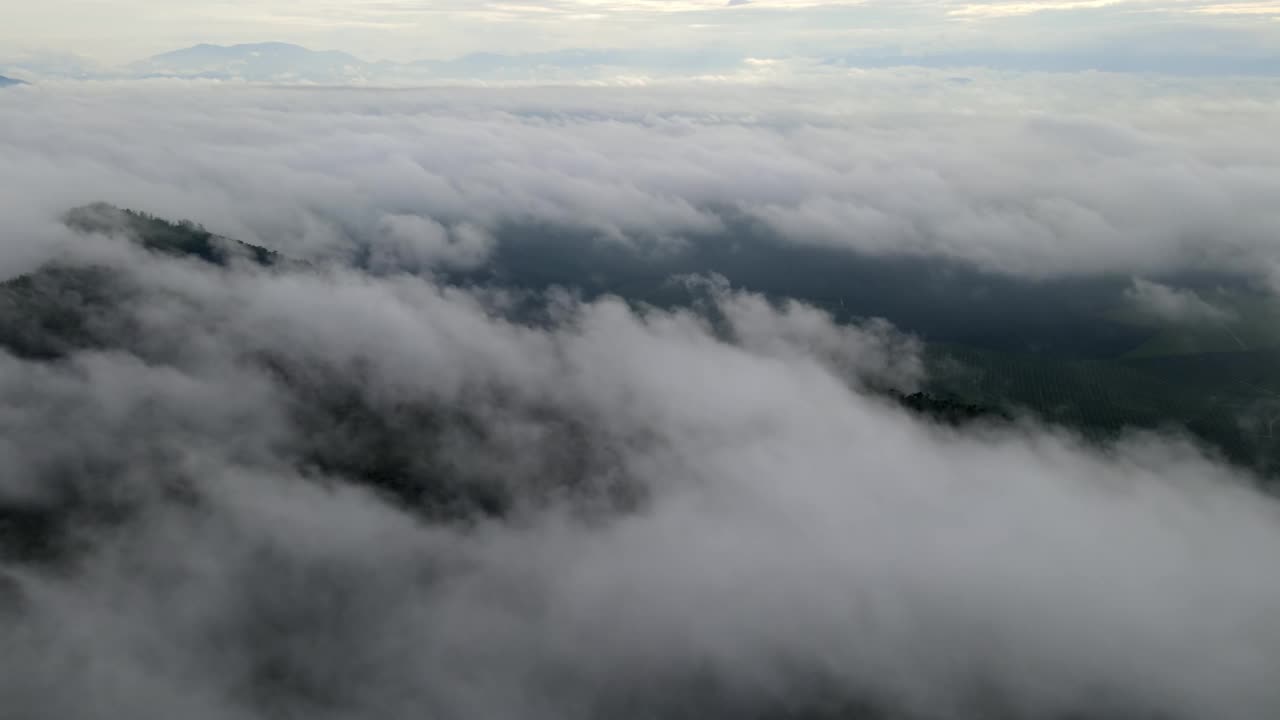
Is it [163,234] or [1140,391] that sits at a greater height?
[163,234]

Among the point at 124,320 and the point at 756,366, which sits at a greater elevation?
the point at 124,320

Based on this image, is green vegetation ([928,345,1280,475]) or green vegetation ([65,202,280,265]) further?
green vegetation ([65,202,280,265])

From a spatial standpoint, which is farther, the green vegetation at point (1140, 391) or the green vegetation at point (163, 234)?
the green vegetation at point (163, 234)

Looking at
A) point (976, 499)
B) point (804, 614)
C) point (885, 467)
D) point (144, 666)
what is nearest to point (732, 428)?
point (885, 467)

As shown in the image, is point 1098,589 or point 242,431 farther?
point 242,431

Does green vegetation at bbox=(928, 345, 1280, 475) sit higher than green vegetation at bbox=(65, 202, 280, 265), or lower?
lower

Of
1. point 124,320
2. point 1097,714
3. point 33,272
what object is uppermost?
point 33,272

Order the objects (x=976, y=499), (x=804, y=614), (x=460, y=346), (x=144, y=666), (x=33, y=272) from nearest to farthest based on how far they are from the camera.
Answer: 1. (x=144, y=666)
2. (x=804, y=614)
3. (x=976, y=499)
4. (x=33, y=272)
5. (x=460, y=346)

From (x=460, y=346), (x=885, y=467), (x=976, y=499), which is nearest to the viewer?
(x=976, y=499)

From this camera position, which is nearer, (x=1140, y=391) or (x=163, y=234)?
(x=1140, y=391)

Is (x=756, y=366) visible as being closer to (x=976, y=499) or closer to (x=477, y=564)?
(x=976, y=499)

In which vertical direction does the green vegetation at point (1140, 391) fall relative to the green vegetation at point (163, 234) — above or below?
below
